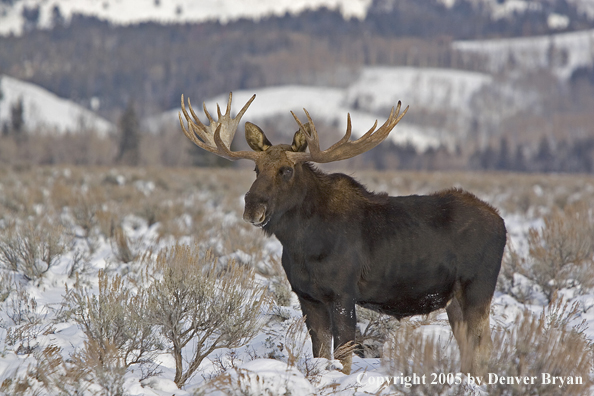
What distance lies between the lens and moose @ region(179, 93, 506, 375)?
168 inches

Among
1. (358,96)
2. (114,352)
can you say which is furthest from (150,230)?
(358,96)

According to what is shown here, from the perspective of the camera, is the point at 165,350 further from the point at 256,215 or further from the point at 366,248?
the point at 366,248

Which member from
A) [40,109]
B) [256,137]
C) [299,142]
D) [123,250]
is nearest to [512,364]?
[299,142]

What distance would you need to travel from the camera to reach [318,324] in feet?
14.6

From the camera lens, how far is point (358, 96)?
185 m

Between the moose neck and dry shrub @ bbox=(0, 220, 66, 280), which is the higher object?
the moose neck

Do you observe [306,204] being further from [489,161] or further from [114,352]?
[489,161]

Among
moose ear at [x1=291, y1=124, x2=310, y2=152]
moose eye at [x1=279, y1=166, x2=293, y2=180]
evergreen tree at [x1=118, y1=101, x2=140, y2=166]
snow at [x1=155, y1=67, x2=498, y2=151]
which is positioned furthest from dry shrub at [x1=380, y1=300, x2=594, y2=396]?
snow at [x1=155, y1=67, x2=498, y2=151]

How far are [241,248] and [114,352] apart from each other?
4746 millimetres

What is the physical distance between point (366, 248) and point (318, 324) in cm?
74

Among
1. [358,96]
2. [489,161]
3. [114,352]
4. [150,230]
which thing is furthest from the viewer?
[358,96]

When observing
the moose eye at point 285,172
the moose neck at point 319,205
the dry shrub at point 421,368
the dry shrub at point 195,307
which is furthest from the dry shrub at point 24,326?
the dry shrub at point 421,368

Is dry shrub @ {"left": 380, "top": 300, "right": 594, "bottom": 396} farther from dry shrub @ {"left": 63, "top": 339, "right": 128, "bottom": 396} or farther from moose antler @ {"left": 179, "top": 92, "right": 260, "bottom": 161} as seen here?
moose antler @ {"left": 179, "top": 92, "right": 260, "bottom": 161}

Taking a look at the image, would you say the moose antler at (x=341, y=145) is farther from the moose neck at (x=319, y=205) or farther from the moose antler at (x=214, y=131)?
the moose antler at (x=214, y=131)
